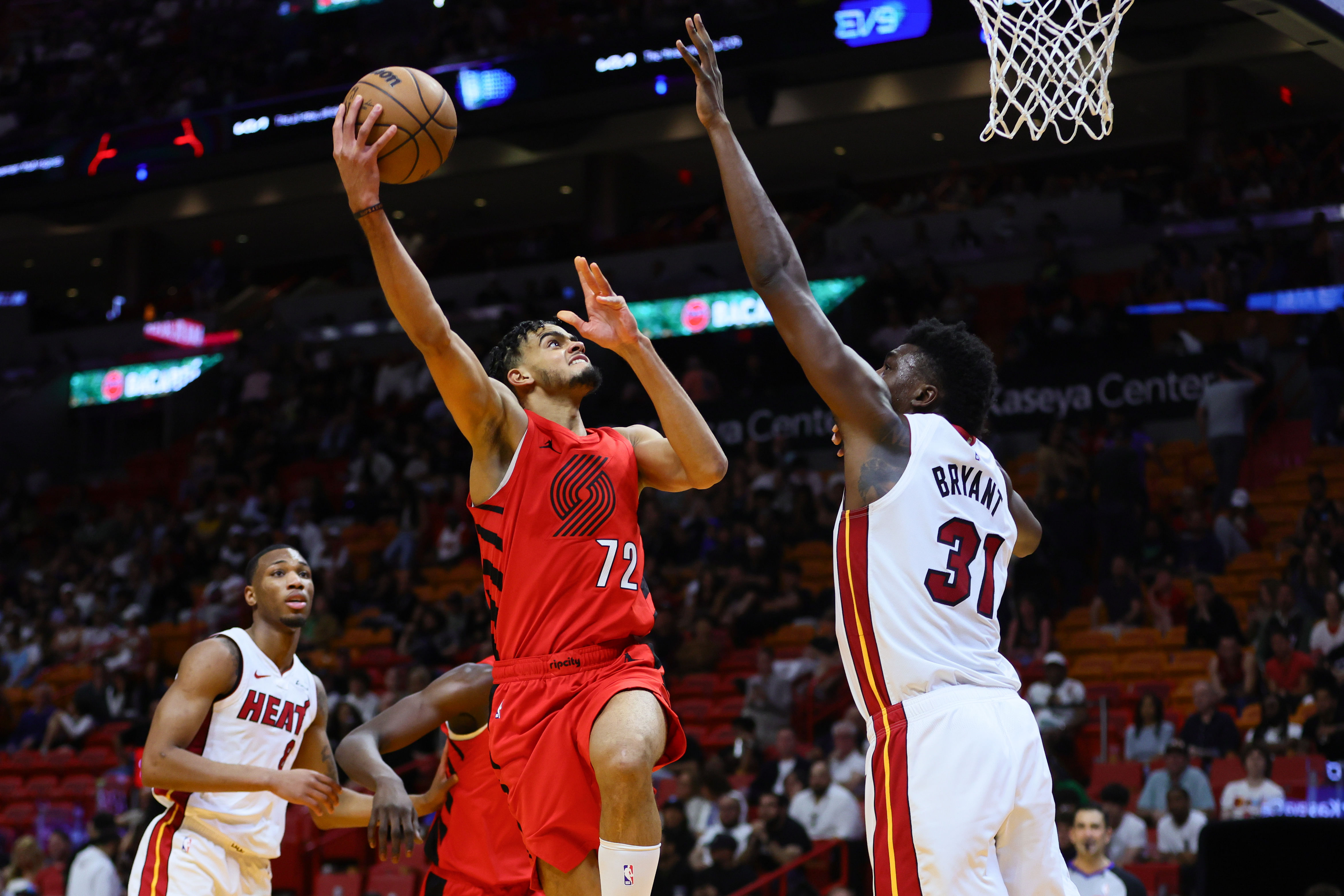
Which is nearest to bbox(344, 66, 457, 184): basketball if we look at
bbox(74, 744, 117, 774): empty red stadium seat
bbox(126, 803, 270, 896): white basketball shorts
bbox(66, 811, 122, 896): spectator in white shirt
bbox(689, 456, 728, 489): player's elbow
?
bbox(689, 456, 728, 489): player's elbow

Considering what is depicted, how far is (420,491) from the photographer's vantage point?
58.0 feet

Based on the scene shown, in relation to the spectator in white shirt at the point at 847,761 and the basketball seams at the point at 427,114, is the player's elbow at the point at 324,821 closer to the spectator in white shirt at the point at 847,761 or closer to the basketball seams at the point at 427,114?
the basketball seams at the point at 427,114

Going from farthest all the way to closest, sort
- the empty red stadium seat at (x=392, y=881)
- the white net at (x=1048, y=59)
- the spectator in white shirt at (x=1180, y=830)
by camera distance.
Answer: the empty red stadium seat at (x=392, y=881) < the spectator in white shirt at (x=1180, y=830) < the white net at (x=1048, y=59)

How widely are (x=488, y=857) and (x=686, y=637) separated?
8.69 meters

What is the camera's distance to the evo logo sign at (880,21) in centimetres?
1576

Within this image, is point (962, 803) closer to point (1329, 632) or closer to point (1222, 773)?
point (1222, 773)

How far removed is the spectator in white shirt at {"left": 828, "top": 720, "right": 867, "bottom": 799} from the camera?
9930 mm

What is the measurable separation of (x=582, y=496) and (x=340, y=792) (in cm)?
153

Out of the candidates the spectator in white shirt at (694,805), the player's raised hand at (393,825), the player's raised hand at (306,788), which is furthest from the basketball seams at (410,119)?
the spectator in white shirt at (694,805)

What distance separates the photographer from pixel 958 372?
382 cm

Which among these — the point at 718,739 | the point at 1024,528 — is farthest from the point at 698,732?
the point at 1024,528

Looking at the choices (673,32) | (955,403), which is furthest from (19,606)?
(955,403)

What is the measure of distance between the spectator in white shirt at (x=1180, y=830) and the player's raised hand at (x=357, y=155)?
21.5ft

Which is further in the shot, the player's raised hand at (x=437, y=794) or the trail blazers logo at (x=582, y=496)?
the player's raised hand at (x=437, y=794)
